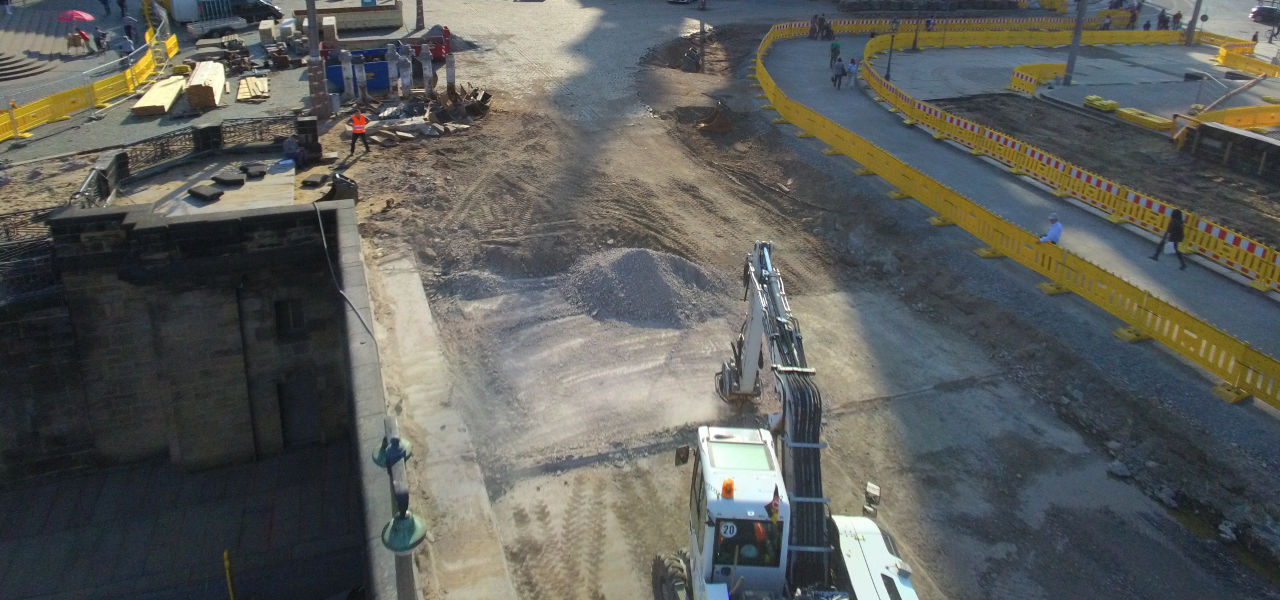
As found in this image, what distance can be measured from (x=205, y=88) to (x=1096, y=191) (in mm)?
28332

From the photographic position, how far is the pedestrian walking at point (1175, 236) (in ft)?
68.5

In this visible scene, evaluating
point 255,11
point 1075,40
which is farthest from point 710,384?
point 255,11

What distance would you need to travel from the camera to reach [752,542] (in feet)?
32.8

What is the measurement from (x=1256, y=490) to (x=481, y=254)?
55.2ft

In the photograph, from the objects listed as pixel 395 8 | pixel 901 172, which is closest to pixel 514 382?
pixel 901 172

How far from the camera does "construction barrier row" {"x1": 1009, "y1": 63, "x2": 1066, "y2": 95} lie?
38.8m

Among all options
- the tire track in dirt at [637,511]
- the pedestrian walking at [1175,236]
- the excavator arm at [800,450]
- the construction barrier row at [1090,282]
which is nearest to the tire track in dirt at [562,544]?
the tire track in dirt at [637,511]

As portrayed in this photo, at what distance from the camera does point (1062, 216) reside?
Answer: 79.4ft

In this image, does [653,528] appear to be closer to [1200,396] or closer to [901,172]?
[1200,396]

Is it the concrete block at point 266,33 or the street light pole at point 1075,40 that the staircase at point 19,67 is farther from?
the street light pole at point 1075,40

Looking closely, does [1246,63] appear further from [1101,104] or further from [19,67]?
[19,67]

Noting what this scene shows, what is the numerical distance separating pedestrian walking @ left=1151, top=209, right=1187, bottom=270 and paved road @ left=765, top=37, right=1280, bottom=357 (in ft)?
0.61

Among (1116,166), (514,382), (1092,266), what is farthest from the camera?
(1116,166)

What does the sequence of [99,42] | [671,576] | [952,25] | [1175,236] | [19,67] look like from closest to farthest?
[671,576], [1175,236], [19,67], [99,42], [952,25]
